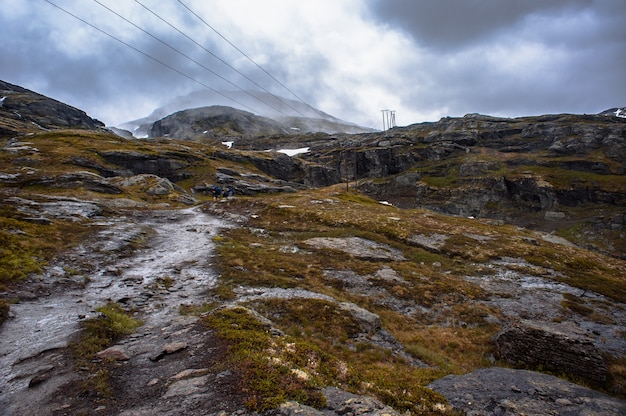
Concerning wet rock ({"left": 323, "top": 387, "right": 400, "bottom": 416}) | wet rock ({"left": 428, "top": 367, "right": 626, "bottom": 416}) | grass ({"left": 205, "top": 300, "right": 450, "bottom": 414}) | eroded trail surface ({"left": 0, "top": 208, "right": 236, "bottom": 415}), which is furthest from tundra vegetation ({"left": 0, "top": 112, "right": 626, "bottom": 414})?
wet rock ({"left": 428, "top": 367, "right": 626, "bottom": 416})

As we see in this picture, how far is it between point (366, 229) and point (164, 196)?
4684 cm

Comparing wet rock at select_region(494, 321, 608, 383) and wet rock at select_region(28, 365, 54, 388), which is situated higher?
wet rock at select_region(28, 365, 54, 388)

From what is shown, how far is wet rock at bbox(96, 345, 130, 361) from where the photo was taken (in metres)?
12.3

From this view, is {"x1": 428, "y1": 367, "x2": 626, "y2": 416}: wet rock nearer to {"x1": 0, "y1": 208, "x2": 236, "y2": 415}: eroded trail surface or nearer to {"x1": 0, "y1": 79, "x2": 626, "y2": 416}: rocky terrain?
{"x1": 0, "y1": 79, "x2": 626, "y2": 416}: rocky terrain

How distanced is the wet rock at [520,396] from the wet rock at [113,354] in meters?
12.9

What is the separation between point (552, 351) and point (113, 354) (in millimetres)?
21568

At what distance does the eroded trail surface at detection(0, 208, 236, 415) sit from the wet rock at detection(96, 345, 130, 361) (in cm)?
15

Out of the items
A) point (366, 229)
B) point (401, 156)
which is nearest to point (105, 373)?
point (366, 229)

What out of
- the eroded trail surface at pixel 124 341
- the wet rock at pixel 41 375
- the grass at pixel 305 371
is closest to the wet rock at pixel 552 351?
the grass at pixel 305 371

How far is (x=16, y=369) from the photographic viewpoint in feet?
38.0

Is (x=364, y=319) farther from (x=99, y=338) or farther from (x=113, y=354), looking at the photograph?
(x=99, y=338)

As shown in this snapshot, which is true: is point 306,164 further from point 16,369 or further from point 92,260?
point 16,369

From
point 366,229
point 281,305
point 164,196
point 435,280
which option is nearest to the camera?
point 281,305

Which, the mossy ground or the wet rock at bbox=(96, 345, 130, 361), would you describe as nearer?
the wet rock at bbox=(96, 345, 130, 361)
